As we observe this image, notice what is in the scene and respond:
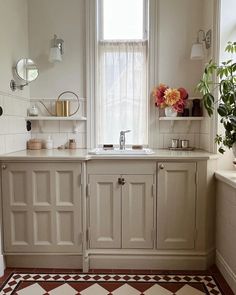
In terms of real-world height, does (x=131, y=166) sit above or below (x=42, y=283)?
above

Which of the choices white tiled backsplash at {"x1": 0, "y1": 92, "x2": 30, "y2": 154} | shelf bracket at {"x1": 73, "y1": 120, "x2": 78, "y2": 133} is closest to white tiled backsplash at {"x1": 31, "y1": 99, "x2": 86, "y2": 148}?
shelf bracket at {"x1": 73, "y1": 120, "x2": 78, "y2": 133}

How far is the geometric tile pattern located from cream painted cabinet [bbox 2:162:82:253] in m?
0.22

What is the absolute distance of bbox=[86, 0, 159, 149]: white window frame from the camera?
2828mm

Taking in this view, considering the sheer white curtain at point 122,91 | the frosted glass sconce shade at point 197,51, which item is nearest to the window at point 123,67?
the sheer white curtain at point 122,91

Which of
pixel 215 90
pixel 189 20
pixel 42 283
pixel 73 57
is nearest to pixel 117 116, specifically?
pixel 73 57

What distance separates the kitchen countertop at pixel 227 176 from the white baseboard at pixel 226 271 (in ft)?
2.10

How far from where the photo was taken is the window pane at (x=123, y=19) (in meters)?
2.91

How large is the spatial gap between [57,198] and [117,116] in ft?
3.56

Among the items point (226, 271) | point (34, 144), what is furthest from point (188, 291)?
point (34, 144)

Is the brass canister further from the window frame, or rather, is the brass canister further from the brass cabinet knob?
the brass cabinet knob

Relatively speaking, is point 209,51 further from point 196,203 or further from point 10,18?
point 10,18

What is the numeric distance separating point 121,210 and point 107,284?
56 cm

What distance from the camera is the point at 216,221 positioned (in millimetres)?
2369

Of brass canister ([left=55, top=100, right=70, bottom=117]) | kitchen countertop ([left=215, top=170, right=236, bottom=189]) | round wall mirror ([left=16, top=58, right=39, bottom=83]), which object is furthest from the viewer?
brass canister ([left=55, top=100, right=70, bottom=117])
